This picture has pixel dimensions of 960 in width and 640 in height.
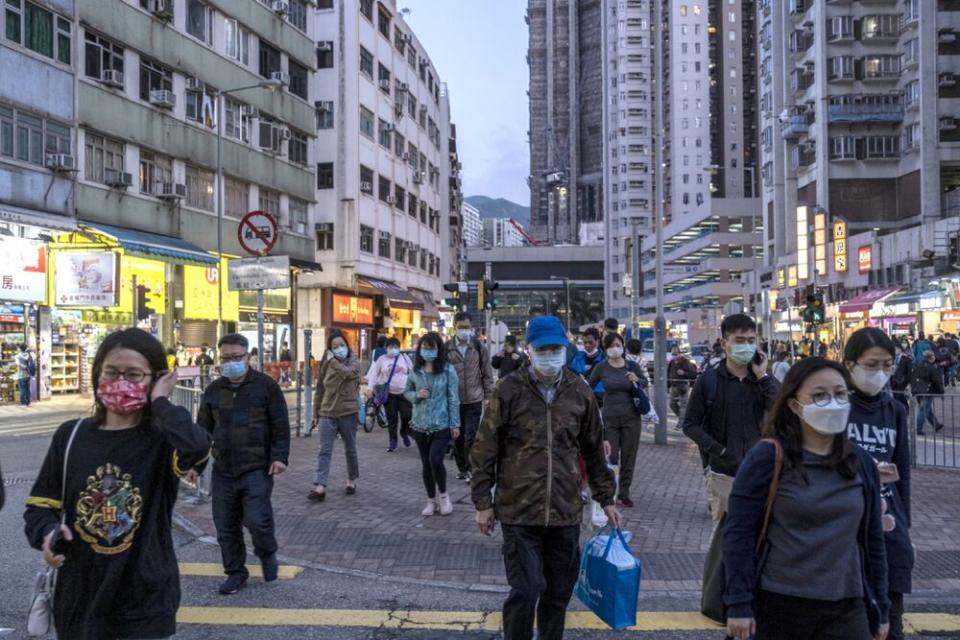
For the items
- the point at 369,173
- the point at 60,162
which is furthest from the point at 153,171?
the point at 369,173

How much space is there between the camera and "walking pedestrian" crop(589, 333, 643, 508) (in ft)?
30.2

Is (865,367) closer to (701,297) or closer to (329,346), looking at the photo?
(329,346)

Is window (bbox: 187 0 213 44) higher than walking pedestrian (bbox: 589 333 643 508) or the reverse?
higher

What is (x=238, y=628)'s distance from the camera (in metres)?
5.25

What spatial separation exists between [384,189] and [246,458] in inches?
1544

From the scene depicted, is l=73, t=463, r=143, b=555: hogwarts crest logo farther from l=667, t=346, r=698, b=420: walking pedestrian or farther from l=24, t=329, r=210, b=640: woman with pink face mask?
l=667, t=346, r=698, b=420: walking pedestrian

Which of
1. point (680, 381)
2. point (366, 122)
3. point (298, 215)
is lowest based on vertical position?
point (680, 381)

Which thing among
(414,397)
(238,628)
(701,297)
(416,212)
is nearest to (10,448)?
(414,397)

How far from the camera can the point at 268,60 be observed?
33.5 m

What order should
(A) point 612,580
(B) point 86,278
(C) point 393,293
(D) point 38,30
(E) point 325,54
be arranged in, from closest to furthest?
(A) point 612,580 < (D) point 38,30 < (B) point 86,278 < (E) point 325,54 < (C) point 393,293

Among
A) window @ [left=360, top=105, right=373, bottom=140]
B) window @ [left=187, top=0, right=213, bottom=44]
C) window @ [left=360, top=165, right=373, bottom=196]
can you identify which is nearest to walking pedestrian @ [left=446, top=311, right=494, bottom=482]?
window @ [left=187, top=0, right=213, bottom=44]

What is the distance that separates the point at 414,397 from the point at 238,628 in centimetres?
370

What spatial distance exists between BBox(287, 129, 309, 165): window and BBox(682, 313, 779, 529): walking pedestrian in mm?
31157

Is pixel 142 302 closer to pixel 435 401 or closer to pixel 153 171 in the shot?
pixel 153 171
